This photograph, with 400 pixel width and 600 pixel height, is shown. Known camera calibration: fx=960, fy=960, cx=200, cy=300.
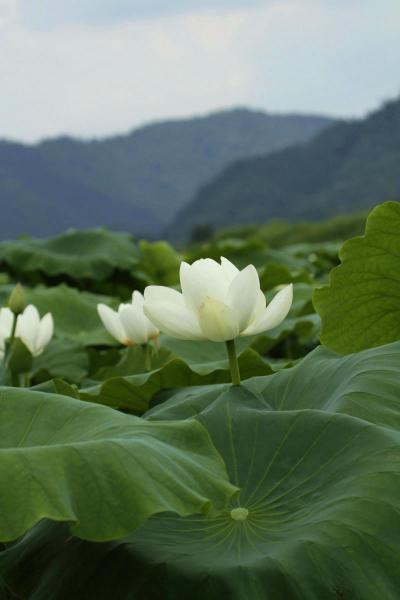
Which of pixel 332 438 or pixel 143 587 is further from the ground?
pixel 332 438

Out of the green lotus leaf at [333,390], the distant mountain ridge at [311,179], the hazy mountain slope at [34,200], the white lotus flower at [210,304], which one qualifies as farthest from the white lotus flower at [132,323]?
the hazy mountain slope at [34,200]

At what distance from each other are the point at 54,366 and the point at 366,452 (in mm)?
1791

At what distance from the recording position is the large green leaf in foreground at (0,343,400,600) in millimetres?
1085

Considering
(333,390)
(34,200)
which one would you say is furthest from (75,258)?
(34,200)

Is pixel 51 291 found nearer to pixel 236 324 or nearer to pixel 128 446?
pixel 236 324

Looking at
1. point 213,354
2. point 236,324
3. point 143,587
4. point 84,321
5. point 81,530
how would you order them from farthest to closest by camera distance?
point 84,321
point 213,354
point 236,324
point 143,587
point 81,530

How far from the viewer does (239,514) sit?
1.21 meters

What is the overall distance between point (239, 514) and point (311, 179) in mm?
121207

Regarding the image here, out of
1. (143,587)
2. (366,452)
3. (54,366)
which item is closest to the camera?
(143,587)

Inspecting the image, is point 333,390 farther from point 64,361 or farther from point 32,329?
point 64,361

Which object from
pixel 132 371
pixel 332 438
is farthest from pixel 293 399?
pixel 132 371

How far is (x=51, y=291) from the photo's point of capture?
4.15 m

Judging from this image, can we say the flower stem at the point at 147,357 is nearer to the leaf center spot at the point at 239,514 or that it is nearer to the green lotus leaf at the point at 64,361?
the green lotus leaf at the point at 64,361

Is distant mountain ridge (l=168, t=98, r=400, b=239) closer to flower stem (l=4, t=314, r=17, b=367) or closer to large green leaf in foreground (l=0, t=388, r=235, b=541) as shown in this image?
flower stem (l=4, t=314, r=17, b=367)
